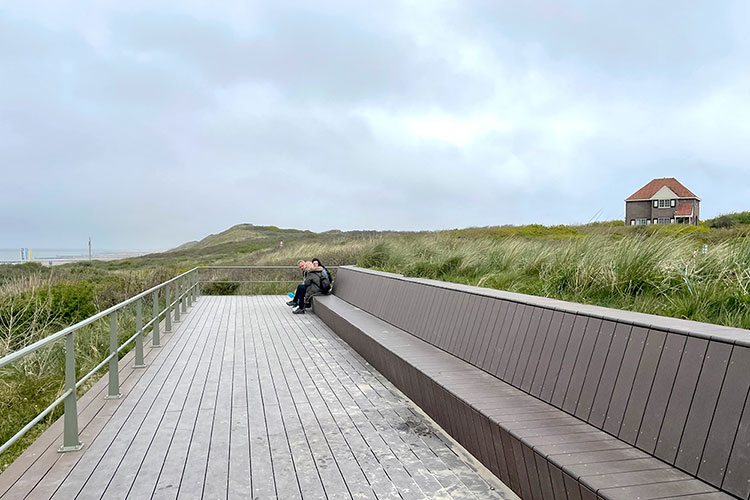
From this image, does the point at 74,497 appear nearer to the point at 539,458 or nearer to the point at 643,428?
the point at 539,458

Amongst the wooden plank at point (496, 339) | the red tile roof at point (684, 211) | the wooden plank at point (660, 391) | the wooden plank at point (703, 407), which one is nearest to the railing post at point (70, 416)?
the wooden plank at point (496, 339)

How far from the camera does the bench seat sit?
93.7 inches

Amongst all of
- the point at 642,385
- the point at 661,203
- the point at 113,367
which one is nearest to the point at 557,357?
the point at 642,385

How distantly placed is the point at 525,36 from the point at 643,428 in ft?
25.9

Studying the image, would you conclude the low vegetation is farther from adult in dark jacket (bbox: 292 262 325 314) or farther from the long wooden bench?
adult in dark jacket (bbox: 292 262 325 314)

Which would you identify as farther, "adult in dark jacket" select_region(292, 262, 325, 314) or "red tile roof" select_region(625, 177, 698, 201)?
"red tile roof" select_region(625, 177, 698, 201)

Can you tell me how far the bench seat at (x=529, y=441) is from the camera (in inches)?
93.7

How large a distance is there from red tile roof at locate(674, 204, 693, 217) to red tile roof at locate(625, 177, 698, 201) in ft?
4.11

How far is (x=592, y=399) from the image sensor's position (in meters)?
3.22

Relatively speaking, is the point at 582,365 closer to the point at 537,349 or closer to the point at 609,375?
the point at 609,375

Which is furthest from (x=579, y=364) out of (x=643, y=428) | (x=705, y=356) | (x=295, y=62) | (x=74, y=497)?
(x=295, y=62)

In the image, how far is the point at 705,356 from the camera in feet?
8.39

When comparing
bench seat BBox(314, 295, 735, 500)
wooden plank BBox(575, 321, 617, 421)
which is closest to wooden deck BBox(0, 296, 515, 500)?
bench seat BBox(314, 295, 735, 500)

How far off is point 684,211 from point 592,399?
53.9 meters
